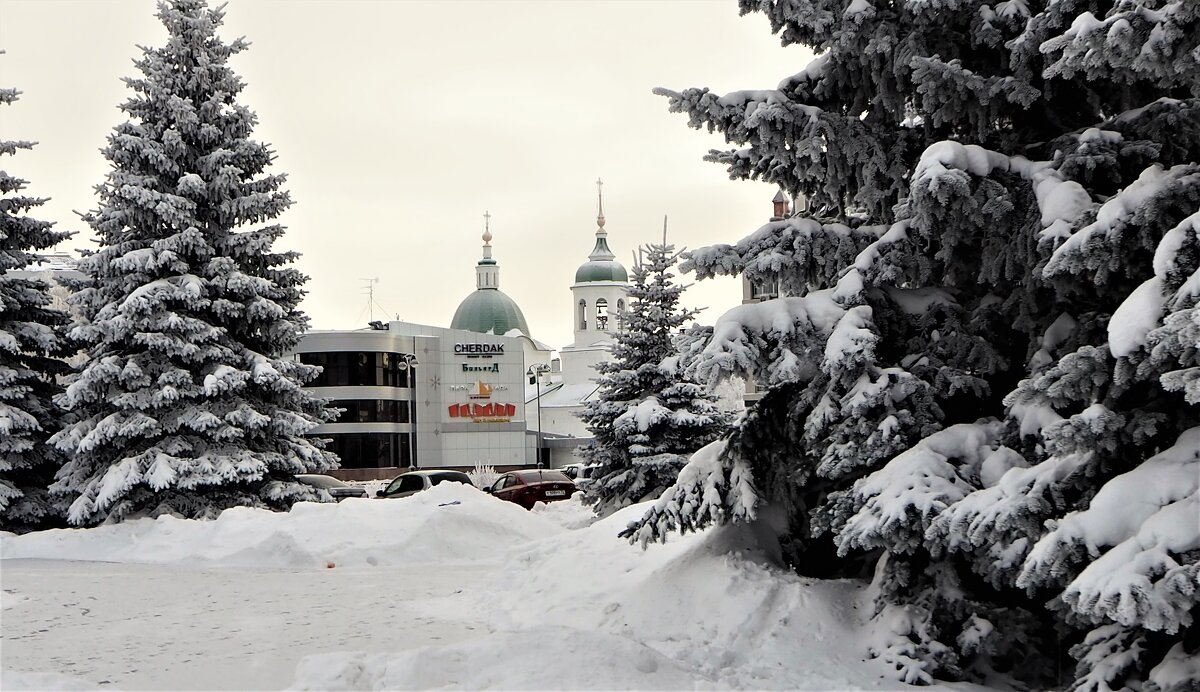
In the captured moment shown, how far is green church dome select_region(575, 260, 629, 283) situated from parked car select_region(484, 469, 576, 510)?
96.3 meters

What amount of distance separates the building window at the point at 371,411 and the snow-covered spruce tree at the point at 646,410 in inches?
1869

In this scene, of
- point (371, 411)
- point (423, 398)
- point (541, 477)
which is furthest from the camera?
point (423, 398)

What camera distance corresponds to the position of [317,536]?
18.8 m

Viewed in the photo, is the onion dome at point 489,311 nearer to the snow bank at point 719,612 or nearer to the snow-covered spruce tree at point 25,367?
the snow-covered spruce tree at point 25,367

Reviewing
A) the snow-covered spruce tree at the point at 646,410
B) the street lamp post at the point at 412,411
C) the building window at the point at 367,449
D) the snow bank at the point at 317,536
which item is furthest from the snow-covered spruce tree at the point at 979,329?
the street lamp post at the point at 412,411

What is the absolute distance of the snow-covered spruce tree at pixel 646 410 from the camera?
24422mm

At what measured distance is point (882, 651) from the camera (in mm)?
8773

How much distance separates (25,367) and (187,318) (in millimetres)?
4110

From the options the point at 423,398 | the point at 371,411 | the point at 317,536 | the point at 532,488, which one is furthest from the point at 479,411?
the point at 317,536

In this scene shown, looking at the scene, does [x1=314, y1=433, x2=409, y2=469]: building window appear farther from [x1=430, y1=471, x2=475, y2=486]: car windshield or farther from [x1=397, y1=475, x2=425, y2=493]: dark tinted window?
[x1=397, y1=475, x2=425, y2=493]: dark tinted window

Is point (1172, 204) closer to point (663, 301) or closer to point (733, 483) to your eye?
point (733, 483)

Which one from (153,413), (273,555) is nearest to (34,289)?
Result: (153,413)

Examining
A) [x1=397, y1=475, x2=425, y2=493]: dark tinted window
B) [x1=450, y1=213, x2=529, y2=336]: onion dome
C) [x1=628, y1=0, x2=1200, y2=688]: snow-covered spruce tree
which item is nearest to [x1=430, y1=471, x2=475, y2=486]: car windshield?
[x1=397, y1=475, x2=425, y2=493]: dark tinted window

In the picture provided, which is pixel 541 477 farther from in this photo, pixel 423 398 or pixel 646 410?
pixel 423 398
